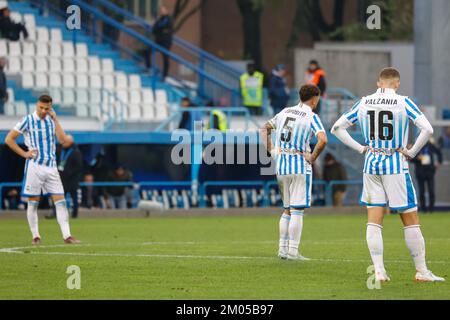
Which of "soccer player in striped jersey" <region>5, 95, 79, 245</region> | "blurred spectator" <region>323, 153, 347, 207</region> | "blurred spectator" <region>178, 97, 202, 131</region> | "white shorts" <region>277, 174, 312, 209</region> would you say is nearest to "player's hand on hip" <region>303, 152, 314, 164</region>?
"white shorts" <region>277, 174, 312, 209</region>

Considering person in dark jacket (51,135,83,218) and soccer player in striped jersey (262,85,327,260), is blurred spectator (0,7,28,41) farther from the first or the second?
soccer player in striped jersey (262,85,327,260)

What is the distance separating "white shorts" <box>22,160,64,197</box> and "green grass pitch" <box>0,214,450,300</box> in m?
0.82

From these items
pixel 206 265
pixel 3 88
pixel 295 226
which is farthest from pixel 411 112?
pixel 3 88

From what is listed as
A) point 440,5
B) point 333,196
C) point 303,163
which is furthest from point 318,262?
point 440,5

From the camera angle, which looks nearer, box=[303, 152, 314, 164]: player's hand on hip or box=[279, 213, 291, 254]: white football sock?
box=[303, 152, 314, 164]: player's hand on hip

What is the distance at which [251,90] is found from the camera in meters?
35.7

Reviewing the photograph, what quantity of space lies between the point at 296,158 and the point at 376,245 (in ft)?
9.07

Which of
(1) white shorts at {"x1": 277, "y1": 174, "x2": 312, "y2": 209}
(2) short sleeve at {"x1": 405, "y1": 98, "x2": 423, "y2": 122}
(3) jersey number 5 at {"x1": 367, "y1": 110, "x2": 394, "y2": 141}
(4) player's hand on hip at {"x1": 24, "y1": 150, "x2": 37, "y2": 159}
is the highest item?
(2) short sleeve at {"x1": 405, "y1": 98, "x2": 423, "y2": 122}

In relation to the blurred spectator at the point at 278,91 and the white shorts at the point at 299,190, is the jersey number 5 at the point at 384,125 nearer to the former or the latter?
the white shorts at the point at 299,190

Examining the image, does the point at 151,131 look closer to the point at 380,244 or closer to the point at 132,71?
the point at 132,71

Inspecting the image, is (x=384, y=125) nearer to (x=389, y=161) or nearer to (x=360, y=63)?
(x=389, y=161)

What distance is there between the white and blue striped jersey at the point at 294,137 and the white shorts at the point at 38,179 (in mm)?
4121

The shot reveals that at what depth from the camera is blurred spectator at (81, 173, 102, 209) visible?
103 ft

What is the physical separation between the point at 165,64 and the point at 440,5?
8.23m
